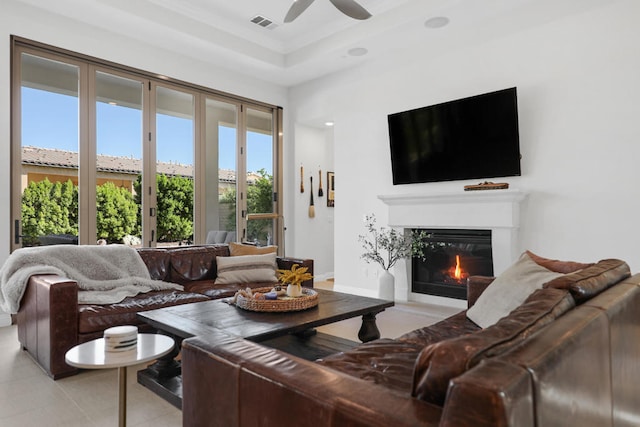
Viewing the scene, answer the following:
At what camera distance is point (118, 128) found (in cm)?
475

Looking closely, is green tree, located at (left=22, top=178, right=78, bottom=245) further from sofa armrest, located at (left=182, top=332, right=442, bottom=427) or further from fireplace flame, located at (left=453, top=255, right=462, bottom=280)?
fireplace flame, located at (left=453, top=255, right=462, bottom=280)

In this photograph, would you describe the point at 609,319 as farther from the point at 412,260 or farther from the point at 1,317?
the point at 1,317

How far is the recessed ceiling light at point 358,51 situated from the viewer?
16.3 ft

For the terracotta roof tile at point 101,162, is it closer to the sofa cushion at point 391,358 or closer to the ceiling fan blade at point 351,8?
the ceiling fan blade at point 351,8

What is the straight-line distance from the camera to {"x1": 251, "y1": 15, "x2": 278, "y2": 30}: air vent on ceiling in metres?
4.84

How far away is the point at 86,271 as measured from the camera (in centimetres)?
322

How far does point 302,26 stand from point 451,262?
3.32 meters

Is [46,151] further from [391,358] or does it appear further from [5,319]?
[391,358]

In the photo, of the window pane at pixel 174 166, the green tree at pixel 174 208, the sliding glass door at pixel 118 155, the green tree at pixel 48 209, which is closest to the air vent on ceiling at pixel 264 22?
the window pane at pixel 174 166

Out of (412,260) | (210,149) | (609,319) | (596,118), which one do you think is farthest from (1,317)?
(596,118)

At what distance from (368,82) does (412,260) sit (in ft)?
7.75

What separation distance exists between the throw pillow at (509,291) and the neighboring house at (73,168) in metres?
4.07

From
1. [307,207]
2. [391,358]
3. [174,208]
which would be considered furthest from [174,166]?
[391,358]

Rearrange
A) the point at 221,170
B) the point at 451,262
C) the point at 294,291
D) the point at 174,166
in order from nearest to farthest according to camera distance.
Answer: the point at 294,291, the point at 451,262, the point at 174,166, the point at 221,170
